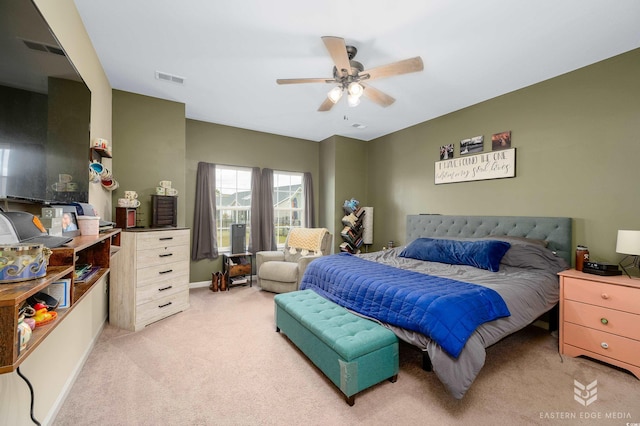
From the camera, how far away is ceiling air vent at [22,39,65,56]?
1.12m

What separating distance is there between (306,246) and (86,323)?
2.83 meters

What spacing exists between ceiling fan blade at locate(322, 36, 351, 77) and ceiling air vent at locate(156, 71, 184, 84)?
2004mm

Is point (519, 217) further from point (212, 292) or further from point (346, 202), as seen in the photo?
point (212, 292)

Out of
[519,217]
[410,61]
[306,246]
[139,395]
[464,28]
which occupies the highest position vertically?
[464,28]

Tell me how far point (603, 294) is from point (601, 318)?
0.21 m

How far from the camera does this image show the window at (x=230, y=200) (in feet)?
15.4

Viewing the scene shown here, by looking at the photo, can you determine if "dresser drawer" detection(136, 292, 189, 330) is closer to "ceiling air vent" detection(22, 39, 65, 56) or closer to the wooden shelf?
the wooden shelf

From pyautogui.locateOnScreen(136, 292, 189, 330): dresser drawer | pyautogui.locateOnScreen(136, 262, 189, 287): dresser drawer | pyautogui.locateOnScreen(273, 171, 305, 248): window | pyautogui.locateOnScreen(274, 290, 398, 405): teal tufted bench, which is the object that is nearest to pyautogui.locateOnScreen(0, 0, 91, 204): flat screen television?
pyautogui.locateOnScreen(136, 262, 189, 287): dresser drawer

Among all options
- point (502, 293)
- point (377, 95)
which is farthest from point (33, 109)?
point (502, 293)

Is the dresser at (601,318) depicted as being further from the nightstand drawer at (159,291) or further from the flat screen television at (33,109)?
the nightstand drawer at (159,291)

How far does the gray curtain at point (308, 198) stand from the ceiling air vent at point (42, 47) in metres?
4.18

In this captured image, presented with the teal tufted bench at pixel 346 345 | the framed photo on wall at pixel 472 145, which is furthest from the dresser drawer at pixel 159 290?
the framed photo on wall at pixel 472 145

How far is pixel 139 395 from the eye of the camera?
1825 mm

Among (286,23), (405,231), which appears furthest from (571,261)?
(286,23)
